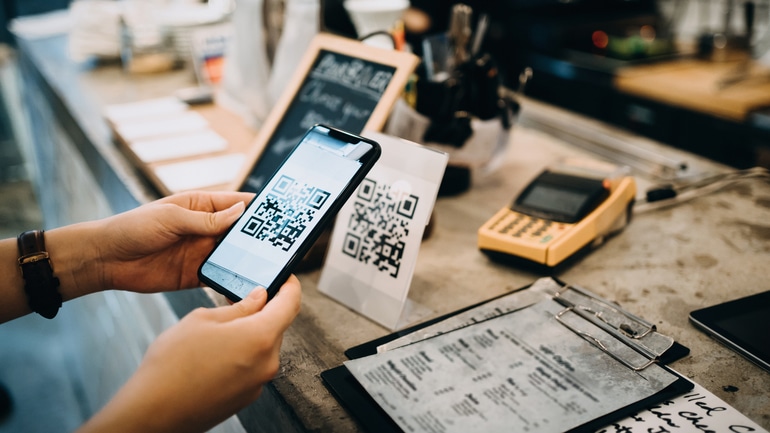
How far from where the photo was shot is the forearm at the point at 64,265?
95 cm

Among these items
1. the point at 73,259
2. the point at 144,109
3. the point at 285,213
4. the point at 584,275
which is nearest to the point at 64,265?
the point at 73,259

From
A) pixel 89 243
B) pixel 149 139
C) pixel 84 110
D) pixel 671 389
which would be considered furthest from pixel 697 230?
pixel 84 110

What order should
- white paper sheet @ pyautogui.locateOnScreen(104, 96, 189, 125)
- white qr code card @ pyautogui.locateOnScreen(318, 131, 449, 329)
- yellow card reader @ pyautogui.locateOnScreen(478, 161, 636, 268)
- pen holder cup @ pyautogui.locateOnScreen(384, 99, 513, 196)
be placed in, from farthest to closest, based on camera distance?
white paper sheet @ pyautogui.locateOnScreen(104, 96, 189, 125), pen holder cup @ pyautogui.locateOnScreen(384, 99, 513, 196), yellow card reader @ pyautogui.locateOnScreen(478, 161, 636, 268), white qr code card @ pyautogui.locateOnScreen(318, 131, 449, 329)

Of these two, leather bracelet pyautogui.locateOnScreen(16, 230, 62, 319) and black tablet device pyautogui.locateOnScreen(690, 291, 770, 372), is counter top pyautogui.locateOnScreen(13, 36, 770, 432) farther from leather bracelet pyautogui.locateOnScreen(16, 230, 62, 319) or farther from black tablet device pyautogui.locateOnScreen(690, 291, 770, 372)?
leather bracelet pyautogui.locateOnScreen(16, 230, 62, 319)

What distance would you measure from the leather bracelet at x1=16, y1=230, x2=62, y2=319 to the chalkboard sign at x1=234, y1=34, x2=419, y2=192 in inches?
14.9

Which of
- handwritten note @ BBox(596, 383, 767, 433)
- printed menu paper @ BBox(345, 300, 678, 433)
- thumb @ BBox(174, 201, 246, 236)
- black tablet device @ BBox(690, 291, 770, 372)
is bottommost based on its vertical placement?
handwritten note @ BBox(596, 383, 767, 433)

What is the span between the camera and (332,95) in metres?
1.22

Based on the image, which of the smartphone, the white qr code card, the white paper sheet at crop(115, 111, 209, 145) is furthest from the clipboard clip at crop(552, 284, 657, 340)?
the white paper sheet at crop(115, 111, 209, 145)

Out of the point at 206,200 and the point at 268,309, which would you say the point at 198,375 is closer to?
the point at 268,309

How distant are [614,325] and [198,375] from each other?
0.58 m

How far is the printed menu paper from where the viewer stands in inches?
26.7

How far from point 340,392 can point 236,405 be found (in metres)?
0.13

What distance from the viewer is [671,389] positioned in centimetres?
73

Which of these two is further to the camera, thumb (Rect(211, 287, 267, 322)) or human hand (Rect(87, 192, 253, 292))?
human hand (Rect(87, 192, 253, 292))
